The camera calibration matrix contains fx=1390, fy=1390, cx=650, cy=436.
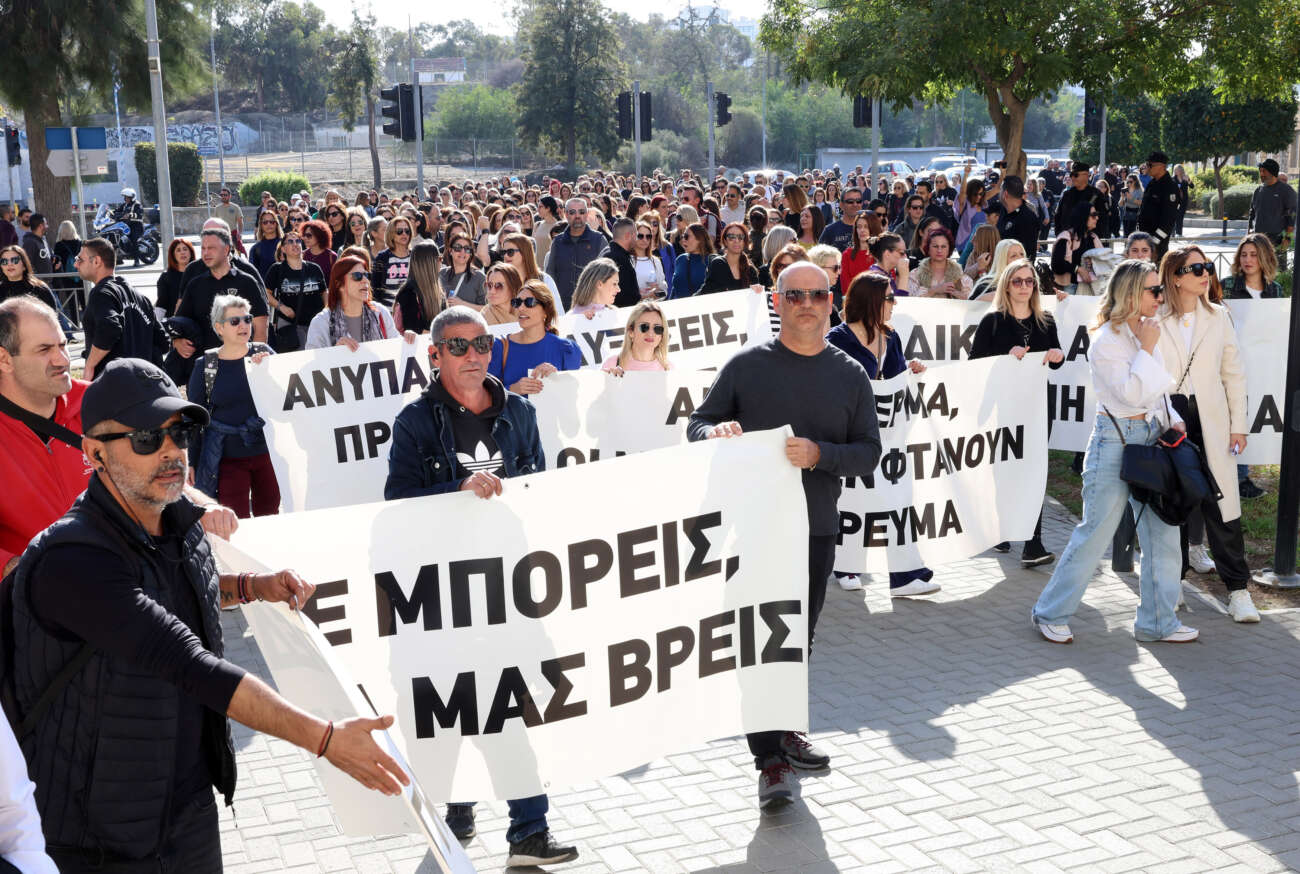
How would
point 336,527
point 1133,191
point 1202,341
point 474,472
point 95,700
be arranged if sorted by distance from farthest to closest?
Answer: point 1133,191 < point 1202,341 < point 474,472 < point 336,527 < point 95,700

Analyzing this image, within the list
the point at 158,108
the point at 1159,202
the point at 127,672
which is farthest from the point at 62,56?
the point at 127,672

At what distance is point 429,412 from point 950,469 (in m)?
3.90

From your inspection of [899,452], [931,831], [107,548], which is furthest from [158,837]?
[899,452]

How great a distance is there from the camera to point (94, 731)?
309 centimetres

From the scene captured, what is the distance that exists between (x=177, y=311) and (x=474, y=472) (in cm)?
557

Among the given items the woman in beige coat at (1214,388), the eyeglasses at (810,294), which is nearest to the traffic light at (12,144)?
the woman in beige coat at (1214,388)

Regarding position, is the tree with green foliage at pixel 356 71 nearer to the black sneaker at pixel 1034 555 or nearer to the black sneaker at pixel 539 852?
the black sneaker at pixel 1034 555

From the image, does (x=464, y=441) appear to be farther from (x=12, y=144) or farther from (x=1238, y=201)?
(x=12, y=144)

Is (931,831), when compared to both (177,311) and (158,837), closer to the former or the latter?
(158,837)

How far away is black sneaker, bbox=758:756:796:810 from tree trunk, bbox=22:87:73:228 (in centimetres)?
2841

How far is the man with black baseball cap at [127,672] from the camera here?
3018mm

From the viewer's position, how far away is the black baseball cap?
10.4 ft

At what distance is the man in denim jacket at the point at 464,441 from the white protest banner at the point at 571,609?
27 cm

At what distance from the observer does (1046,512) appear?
1015cm
